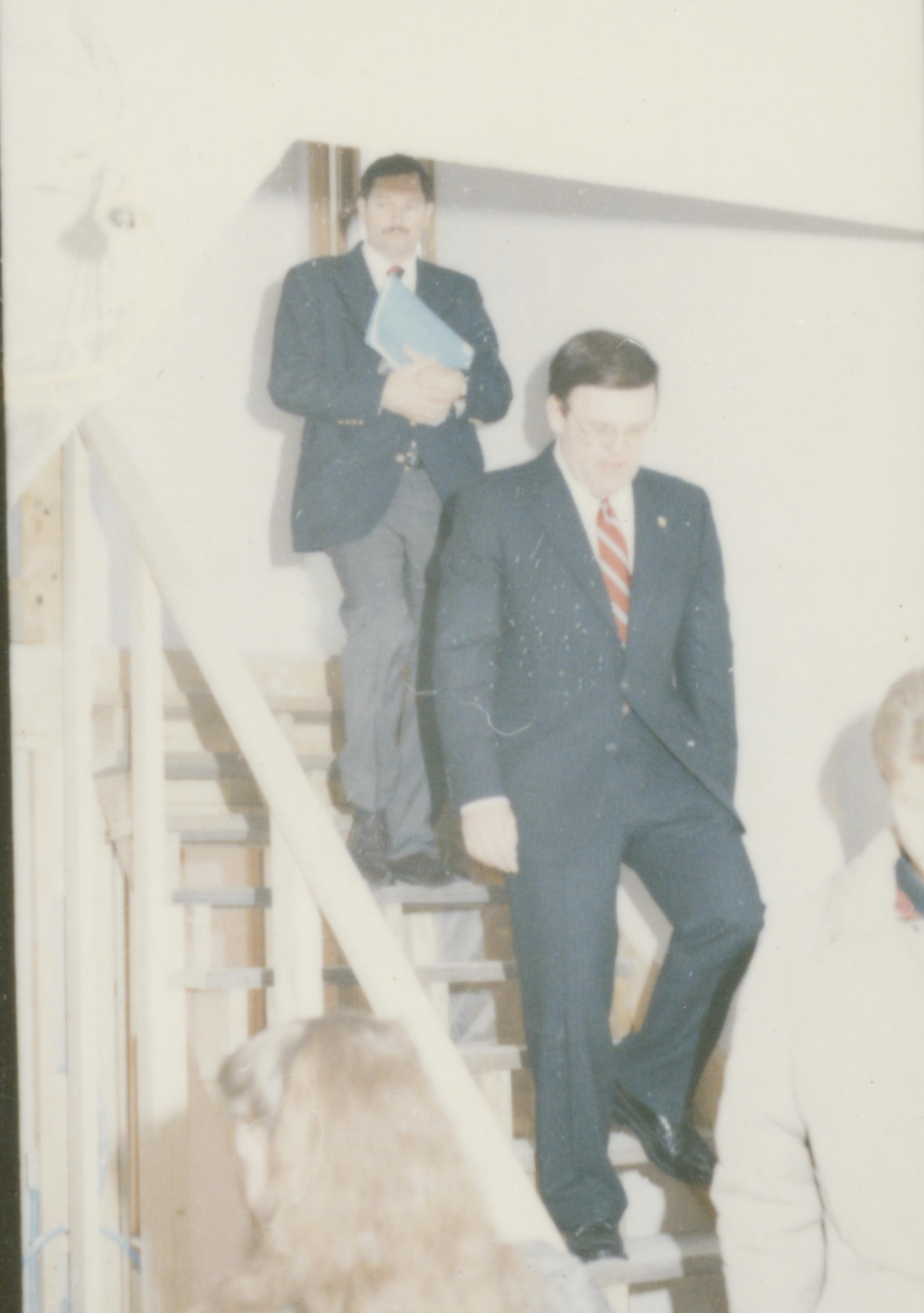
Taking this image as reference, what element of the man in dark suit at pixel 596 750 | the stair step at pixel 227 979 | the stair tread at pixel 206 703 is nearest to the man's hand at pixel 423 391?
the man in dark suit at pixel 596 750

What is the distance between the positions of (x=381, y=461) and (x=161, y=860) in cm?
74

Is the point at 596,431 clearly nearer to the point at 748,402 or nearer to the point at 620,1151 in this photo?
the point at 748,402

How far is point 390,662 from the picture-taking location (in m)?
2.19

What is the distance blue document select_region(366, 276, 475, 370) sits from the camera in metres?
2.13

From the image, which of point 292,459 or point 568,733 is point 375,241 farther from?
point 568,733

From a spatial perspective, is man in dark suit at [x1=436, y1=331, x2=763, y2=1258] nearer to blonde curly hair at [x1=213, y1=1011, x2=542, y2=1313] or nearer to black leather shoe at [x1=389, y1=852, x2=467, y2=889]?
black leather shoe at [x1=389, y1=852, x2=467, y2=889]

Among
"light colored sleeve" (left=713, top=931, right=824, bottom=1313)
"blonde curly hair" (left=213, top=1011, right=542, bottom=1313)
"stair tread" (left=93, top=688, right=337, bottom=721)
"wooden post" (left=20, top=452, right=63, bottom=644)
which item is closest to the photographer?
"blonde curly hair" (left=213, top=1011, right=542, bottom=1313)

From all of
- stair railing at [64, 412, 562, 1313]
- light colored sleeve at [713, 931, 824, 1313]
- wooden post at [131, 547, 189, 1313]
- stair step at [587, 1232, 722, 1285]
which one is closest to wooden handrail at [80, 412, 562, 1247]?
stair railing at [64, 412, 562, 1313]

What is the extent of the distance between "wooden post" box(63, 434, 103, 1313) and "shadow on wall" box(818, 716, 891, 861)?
1131mm

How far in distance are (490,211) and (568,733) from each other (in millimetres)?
919

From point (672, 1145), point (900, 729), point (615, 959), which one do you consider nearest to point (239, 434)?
point (615, 959)

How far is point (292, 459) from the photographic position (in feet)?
7.77

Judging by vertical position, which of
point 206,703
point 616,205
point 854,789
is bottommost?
point 854,789

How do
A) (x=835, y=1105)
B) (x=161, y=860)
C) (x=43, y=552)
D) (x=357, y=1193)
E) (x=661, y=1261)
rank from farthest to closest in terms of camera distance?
1. (x=43, y=552)
2. (x=161, y=860)
3. (x=661, y=1261)
4. (x=835, y=1105)
5. (x=357, y=1193)
